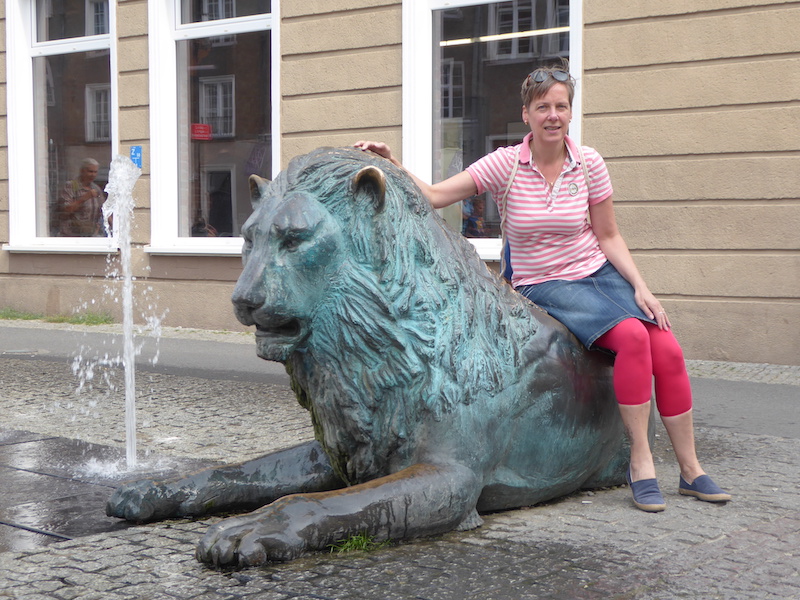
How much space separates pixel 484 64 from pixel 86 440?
6376 mm

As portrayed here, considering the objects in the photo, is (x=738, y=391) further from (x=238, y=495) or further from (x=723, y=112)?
(x=238, y=495)

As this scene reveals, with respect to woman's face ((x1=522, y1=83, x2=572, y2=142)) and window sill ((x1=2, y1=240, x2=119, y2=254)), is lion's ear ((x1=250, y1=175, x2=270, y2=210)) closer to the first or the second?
woman's face ((x1=522, y1=83, x2=572, y2=142))

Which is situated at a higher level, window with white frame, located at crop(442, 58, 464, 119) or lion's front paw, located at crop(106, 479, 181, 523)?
window with white frame, located at crop(442, 58, 464, 119)

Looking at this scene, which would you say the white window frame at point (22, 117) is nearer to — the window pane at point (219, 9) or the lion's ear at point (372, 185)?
the window pane at point (219, 9)

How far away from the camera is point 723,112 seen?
27.9 ft

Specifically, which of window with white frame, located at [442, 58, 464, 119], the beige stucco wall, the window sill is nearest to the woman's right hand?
the beige stucco wall

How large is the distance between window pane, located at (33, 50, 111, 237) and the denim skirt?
32.3ft

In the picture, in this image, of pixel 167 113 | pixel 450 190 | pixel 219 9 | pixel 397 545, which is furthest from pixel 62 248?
pixel 397 545

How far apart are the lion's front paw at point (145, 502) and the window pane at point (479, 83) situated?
6.88 metres

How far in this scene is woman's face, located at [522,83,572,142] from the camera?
388 centimetres

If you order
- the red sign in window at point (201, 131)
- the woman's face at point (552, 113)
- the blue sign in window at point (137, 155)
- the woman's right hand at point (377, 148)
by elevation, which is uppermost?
the red sign in window at point (201, 131)

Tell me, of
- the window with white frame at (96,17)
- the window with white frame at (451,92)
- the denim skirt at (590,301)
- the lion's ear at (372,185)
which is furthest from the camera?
the window with white frame at (96,17)

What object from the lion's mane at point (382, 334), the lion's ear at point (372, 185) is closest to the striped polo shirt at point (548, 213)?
the lion's mane at point (382, 334)

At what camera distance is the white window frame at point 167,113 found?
469 inches
